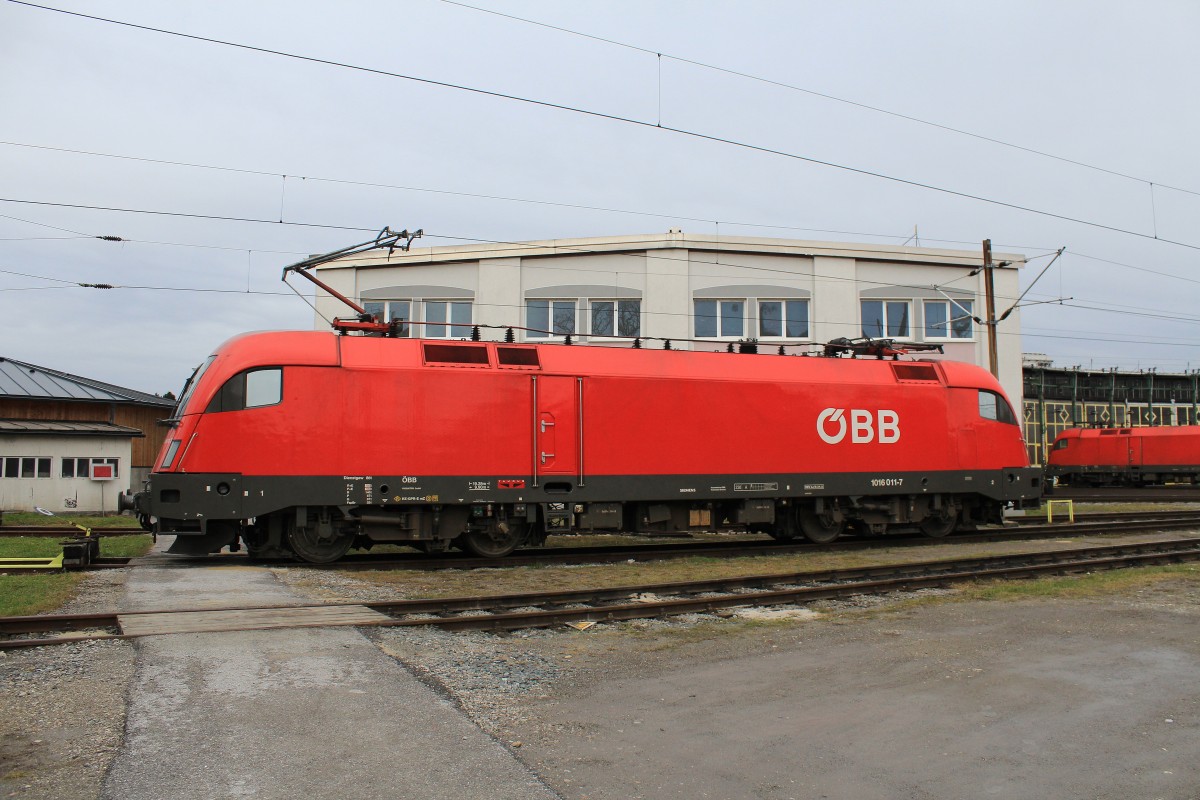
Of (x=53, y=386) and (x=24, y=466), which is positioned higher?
(x=53, y=386)

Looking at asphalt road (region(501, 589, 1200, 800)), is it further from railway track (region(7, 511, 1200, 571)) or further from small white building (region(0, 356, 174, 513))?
small white building (region(0, 356, 174, 513))

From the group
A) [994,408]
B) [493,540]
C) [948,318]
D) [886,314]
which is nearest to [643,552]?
[493,540]

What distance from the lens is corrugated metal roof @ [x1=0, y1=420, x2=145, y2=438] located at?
1022 inches

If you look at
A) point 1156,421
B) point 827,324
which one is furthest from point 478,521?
point 1156,421

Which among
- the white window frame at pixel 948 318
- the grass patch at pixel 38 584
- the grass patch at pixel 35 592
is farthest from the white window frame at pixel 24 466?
the white window frame at pixel 948 318

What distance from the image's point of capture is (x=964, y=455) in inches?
720

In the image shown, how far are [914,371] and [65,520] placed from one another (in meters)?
22.4

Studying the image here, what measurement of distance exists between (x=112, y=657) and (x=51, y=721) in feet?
5.68

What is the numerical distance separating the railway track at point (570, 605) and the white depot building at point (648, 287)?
1438 cm

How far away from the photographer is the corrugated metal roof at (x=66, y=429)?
1022 inches

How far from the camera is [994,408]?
1892 centimetres

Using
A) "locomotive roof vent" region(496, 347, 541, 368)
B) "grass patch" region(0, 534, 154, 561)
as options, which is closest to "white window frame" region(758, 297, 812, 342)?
"locomotive roof vent" region(496, 347, 541, 368)

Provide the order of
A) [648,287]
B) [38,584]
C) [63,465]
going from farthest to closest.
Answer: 1. [648,287]
2. [63,465]
3. [38,584]

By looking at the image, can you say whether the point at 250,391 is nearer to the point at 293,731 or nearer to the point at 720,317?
the point at 293,731
